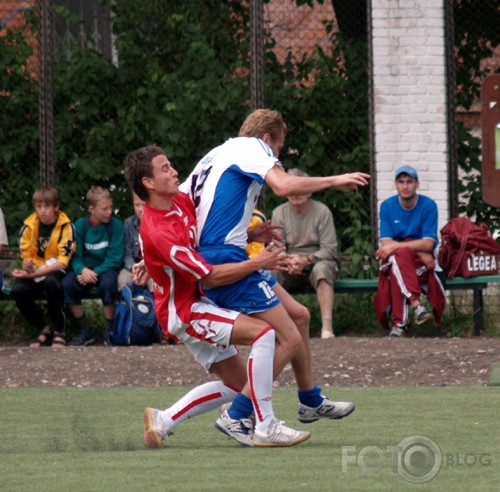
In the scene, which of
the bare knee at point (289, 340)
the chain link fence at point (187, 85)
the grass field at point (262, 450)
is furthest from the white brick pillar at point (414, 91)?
the bare knee at point (289, 340)

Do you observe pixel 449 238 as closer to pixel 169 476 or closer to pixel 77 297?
pixel 77 297

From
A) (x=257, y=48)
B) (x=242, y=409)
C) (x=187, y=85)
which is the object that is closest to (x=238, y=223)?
(x=242, y=409)

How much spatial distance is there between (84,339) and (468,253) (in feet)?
11.8

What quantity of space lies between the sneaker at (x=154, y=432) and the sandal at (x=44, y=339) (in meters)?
5.71

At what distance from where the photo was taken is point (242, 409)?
6.55m

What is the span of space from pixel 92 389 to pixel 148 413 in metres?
3.25

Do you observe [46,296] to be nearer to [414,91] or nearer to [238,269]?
[414,91]

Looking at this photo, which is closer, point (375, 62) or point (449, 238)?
point (449, 238)

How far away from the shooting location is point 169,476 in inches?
215

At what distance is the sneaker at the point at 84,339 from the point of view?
12328 mm

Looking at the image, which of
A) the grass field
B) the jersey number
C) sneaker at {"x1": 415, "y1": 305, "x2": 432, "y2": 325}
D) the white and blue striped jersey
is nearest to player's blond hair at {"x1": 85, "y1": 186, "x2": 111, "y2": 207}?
sneaker at {"x1": 415, "y1": 305, "x2": 432, "y2": 325}

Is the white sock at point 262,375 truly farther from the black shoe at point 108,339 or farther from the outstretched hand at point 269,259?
the black shoe at point 108,339

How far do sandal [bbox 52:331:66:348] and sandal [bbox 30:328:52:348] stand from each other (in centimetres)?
10

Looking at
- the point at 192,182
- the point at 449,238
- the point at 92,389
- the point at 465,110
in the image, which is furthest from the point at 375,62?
the point at 192,182
